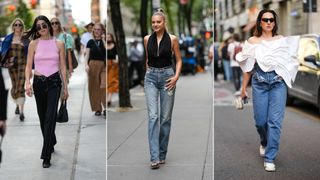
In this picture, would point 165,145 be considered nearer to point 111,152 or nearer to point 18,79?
point 111,152

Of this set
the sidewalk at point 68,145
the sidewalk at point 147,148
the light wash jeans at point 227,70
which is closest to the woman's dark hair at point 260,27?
the sidewalk at point 147,148

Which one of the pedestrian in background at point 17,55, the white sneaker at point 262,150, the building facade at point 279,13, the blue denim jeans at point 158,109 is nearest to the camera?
the pedestrian in background at point 17,55

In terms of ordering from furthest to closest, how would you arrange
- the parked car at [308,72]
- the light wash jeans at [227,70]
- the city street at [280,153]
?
the light wash jeans at [227,70] → the parked car at [308,72] → the city street at [280,153]

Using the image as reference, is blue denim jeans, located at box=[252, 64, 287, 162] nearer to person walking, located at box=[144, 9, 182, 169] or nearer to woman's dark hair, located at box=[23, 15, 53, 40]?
person walking, located at box=[144, 9, 182, 169]

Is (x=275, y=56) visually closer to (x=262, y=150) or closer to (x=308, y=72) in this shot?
(x=262, y=150)

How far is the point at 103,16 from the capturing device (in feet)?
16.2

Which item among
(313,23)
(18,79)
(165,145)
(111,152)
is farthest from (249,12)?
(18,79)

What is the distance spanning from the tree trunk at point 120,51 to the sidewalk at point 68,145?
348mm

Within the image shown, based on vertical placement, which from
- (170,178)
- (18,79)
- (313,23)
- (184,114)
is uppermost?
(313,23)

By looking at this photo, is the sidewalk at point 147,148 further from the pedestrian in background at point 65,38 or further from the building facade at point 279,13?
the building facade at point 279,13

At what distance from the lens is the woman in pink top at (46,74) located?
454 cm

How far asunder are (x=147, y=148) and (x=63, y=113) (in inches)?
31.2

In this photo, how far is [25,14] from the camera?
4.52 m

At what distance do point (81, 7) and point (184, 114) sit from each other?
1.41 meters
